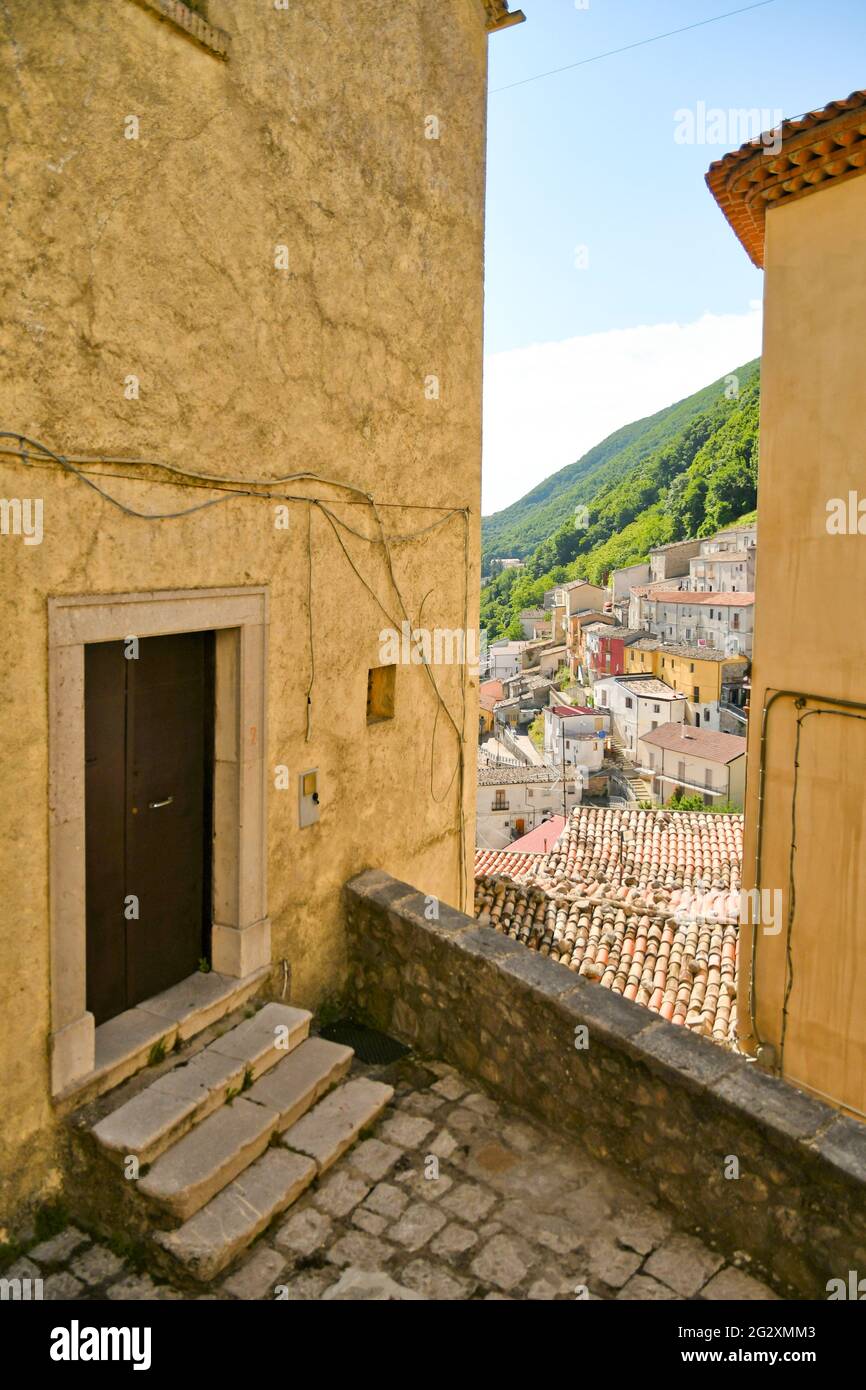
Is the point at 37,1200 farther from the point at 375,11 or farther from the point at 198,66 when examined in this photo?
the point at 375,11

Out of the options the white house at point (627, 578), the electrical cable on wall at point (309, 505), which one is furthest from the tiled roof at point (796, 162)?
the white house at point (627, 578)

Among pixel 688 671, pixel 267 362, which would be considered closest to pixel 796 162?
pixel 267 362

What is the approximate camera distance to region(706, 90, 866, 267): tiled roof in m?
6.79

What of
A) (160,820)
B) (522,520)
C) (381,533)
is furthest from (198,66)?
(522,520)

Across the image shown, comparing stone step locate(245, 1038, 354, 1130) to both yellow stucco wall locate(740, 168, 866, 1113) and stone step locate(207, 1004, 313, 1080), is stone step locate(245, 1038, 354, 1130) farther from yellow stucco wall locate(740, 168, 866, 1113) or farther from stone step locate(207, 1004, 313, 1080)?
yellow stucco wall locate(740, 168, 866, 1113)

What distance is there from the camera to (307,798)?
5.63 meters

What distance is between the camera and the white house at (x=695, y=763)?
4506 centimetres

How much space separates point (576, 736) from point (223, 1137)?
4950 centimetres

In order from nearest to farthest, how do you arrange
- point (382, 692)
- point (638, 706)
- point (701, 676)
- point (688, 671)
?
point (382, 692) < point (638, 706) < point (701, 676) < point (688, 671)

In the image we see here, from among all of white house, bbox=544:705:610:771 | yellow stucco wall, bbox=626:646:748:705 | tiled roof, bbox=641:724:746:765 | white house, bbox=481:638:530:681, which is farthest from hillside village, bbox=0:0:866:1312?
white house, bbox=481:638:530:681

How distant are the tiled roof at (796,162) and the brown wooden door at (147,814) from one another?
615cm

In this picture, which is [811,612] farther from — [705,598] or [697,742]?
[705,598]

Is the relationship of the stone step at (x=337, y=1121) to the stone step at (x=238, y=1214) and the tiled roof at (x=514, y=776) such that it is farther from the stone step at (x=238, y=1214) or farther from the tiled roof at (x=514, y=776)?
the tiled roof at (x=514, y=776)

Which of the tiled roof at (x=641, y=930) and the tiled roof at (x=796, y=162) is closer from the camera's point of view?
the tiled roof at (x=796, y=162)
